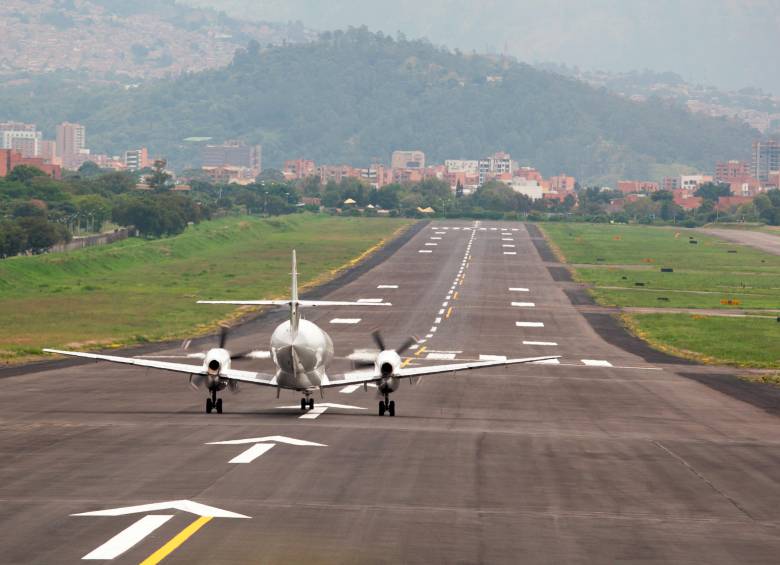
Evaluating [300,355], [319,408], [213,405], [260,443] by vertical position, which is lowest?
[319,408]

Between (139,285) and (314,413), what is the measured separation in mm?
82175

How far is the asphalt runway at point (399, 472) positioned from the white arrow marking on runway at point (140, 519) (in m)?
0.09

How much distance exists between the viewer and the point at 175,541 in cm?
2214

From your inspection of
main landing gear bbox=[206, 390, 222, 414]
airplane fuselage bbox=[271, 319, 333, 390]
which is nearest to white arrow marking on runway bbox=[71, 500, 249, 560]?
airplane fuselage bbox=[271, 319, 333, 390]

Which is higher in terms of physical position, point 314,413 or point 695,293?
point 314,413

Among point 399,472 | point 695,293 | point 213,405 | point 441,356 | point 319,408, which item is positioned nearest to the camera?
point 399,472

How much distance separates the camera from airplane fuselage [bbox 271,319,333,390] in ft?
128

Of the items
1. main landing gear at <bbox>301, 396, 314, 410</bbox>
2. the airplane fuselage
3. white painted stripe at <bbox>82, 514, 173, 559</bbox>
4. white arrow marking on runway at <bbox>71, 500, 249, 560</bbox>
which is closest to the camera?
white painted stripe at <bbox>82, 514, 173, 559</bbox>

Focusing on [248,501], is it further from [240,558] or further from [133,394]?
[133,394]

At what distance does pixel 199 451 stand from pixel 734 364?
46085 mm

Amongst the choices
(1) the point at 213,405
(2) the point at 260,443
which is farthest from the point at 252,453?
(1) the point at 213,405

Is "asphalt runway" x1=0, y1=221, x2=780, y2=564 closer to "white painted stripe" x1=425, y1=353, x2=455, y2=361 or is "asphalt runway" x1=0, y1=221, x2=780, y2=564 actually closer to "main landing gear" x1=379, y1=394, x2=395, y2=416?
"main landing gear" x1=379, y1=394, x2=395, y2=416

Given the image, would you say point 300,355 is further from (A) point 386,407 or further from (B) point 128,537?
(B) point 128,537

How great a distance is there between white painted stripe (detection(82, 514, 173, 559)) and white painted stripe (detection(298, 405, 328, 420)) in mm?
16900
